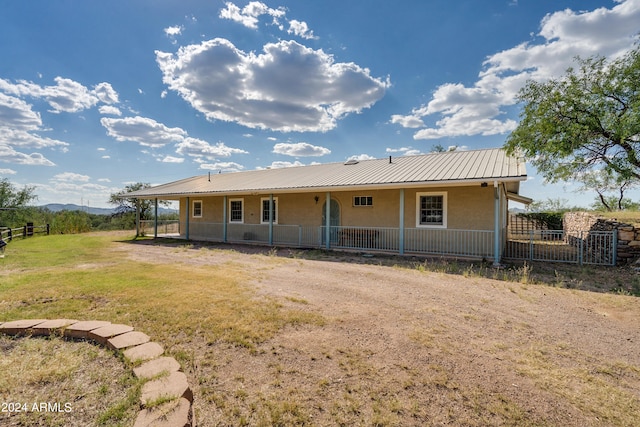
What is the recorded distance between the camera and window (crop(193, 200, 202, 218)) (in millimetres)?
18828

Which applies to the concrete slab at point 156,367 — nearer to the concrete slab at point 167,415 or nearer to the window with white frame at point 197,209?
the concrete slab at point 167,415

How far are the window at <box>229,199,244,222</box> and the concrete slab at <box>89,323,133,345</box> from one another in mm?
13044

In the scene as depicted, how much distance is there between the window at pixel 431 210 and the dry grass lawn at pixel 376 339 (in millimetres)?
4108

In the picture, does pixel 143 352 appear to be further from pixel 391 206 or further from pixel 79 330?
pixel 391 206

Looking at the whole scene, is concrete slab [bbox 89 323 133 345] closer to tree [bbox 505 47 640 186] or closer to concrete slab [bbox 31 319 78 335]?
concrete slab [bbox 31 319 78 335]

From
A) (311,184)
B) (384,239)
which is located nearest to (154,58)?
(311,184)

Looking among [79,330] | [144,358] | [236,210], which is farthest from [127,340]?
[236,210]

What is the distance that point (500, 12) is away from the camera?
1032 centimetres

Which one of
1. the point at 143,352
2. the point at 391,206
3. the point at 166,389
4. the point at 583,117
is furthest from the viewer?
the point at 391,206

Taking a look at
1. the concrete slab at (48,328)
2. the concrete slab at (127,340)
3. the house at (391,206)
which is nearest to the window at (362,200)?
the house at (391,206)

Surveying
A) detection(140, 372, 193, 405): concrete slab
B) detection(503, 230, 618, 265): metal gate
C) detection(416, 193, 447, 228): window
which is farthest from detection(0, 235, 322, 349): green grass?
detection(503, 230, 618, 265): metal gate

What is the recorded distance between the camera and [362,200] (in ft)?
43.8

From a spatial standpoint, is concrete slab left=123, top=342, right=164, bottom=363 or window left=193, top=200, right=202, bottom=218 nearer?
concrete slab left=123, top=342, right=164, bottom=363

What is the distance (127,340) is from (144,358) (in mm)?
571
